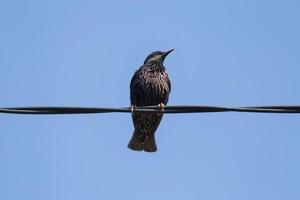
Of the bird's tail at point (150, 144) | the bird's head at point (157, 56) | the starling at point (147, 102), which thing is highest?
the bird's head at point (157, 56)

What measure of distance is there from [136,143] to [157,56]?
3.97 ft

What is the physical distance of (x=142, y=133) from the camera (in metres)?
7.82

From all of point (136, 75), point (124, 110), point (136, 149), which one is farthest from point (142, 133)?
point (124, 110)

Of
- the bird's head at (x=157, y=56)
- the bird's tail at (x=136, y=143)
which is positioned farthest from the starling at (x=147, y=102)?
the bird's head at (x=157, y=56)

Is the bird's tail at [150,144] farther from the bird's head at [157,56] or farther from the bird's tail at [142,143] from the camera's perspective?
the bird's head at [157,56]

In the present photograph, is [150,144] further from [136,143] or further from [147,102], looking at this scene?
[147,102]

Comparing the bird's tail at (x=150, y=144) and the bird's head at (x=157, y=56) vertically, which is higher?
the bird's head at (x=157, y=56)

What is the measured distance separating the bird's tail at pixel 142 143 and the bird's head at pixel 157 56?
3.32ft

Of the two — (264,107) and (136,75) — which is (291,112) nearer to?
(264,107)

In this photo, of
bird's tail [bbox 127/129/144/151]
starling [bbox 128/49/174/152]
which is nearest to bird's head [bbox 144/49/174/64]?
starling [bbox 128/49/174/152]

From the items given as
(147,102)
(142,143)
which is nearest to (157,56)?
(147,102)

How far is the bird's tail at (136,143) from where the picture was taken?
25.4ft

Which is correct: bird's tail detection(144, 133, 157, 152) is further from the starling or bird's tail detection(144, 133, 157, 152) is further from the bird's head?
the bird's head

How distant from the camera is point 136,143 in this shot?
7.79 metres
